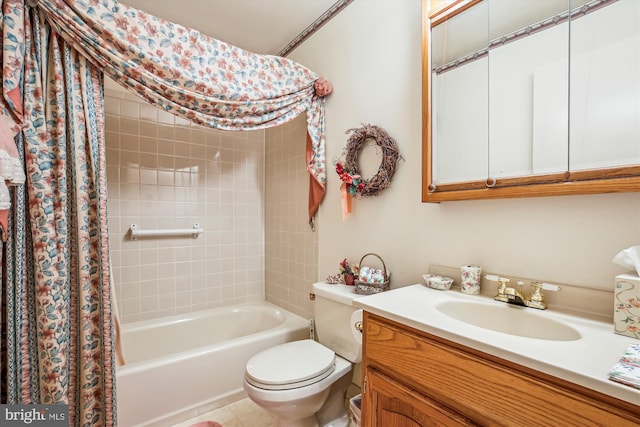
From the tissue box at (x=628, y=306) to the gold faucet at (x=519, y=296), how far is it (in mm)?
209

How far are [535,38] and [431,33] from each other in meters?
0.42

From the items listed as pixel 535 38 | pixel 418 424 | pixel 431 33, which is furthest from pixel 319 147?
pixel 418 424

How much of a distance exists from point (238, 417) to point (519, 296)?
1610 mm

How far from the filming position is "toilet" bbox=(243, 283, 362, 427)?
1318 mm

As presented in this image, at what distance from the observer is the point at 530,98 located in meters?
1.08

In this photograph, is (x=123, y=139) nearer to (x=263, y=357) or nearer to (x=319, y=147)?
(x=319, y=147)

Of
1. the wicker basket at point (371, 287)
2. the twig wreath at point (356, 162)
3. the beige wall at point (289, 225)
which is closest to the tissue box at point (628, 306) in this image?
the wicker basket at point (371, 287)

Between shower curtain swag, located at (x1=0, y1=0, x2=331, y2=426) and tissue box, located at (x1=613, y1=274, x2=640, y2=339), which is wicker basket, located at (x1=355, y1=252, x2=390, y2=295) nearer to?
tissue box, located at (x1=613, y1=274, x2=640, y2=339)

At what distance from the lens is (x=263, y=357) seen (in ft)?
4.95

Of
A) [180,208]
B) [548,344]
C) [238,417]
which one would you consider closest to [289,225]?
[180,208]

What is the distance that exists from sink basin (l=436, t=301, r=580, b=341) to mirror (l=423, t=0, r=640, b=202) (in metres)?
0.40

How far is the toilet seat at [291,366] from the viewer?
1.32 m

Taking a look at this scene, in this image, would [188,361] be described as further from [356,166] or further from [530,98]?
[530,98]

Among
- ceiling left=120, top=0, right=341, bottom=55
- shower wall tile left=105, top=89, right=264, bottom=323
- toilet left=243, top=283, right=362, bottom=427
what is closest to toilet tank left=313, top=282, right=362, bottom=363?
toilet left=243, top=283, right=362, bottom=427
